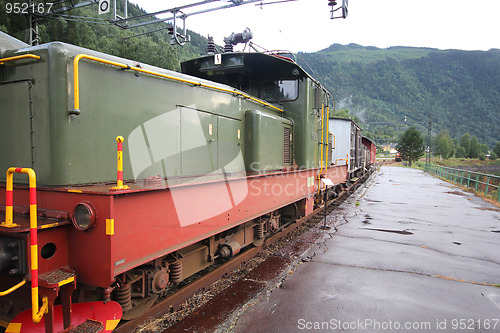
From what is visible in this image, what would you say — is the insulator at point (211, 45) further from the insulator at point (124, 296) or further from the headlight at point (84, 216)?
the insulator at point (124, 296)

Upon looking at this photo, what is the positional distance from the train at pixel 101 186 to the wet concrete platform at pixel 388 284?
105 cm

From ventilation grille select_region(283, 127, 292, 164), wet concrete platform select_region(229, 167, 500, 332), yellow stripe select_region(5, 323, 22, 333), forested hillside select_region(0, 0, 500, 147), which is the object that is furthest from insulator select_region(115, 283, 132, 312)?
forested hillside select_region(0, 0, 500, 147)

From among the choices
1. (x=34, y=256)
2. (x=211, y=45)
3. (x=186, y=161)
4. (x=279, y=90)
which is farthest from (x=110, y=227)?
(x=279, y=90)

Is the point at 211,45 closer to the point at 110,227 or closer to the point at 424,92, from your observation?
the point at 110,227

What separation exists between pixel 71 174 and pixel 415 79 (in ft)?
735

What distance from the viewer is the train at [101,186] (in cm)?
204

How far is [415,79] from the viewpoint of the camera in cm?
18950

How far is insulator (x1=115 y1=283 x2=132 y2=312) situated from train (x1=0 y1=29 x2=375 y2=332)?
11 millimetres

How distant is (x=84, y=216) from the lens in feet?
6.82

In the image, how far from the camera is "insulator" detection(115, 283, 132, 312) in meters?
2.47

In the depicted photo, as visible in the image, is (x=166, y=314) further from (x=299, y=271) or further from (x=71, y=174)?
(x=299, y=271)

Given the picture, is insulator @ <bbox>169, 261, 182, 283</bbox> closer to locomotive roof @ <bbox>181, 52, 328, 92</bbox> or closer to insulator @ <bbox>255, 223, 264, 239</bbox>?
insulator @ <bbox>255, 223, 264, 239</bbox>

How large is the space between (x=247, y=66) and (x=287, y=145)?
1.67 metres

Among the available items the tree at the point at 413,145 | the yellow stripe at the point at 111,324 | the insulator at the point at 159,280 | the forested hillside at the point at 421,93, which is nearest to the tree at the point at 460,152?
the forested hillside at the point at 421,93
